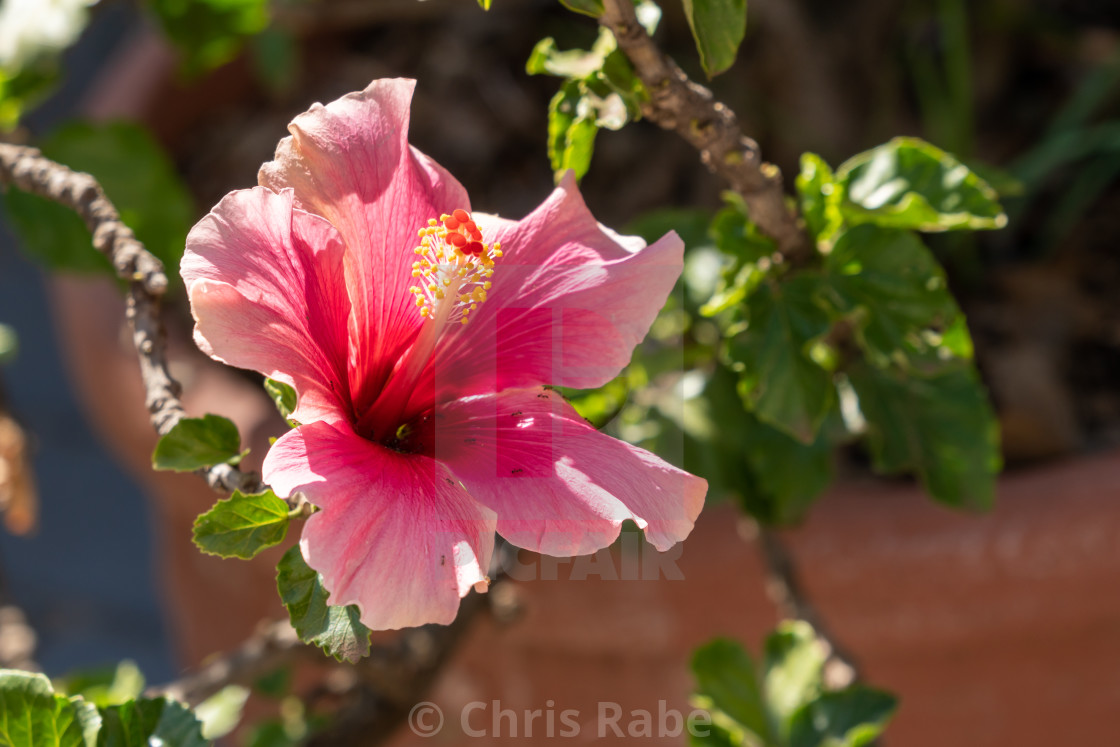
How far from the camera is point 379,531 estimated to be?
0.45 m

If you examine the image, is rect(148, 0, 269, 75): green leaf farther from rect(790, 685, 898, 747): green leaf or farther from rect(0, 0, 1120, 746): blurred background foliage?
rect(790, 685, 898, 747): green leaf

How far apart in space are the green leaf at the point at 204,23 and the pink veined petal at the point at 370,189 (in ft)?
2.13

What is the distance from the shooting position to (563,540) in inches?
17.9

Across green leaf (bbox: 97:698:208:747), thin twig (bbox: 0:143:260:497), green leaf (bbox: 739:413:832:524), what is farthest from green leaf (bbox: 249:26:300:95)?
green leaf (bbox: 97:698:208:747)

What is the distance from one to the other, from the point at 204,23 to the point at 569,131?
68 cm

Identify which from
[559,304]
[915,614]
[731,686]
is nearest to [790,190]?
[915,614]

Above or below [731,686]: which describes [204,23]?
above

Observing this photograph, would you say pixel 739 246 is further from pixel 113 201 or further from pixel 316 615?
pixel 113 201

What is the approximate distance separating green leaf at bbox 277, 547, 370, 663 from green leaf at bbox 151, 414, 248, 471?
66 mm

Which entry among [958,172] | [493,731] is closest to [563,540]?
[958,172]

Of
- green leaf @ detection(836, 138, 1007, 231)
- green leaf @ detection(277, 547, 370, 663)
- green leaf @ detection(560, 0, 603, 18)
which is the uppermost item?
green leaf @ detection(560, 0, 603, 18)
